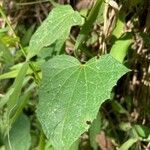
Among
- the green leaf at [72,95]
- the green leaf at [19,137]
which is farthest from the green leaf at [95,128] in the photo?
the green leaf at [72,95]

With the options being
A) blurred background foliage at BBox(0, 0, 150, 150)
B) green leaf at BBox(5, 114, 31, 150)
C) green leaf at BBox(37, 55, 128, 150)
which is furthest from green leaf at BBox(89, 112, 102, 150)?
green leaf at BBox(37, 55, 128, 150)

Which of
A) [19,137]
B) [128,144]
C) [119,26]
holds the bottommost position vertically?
[128,144]

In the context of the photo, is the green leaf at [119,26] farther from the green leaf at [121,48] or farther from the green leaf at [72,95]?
the green leaf at [72,95]

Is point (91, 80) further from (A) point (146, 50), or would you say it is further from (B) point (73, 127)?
(A) point (146, 50)

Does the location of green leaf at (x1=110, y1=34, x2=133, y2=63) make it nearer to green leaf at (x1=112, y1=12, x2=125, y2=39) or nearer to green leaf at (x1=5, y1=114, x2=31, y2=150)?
green leaf at (x1=112, y1=12, x2=125, y2=39)

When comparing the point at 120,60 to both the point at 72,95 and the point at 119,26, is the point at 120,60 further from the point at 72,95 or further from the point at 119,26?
the point at 72,95

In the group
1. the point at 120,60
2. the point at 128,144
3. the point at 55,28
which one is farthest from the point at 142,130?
the point at 55,28
